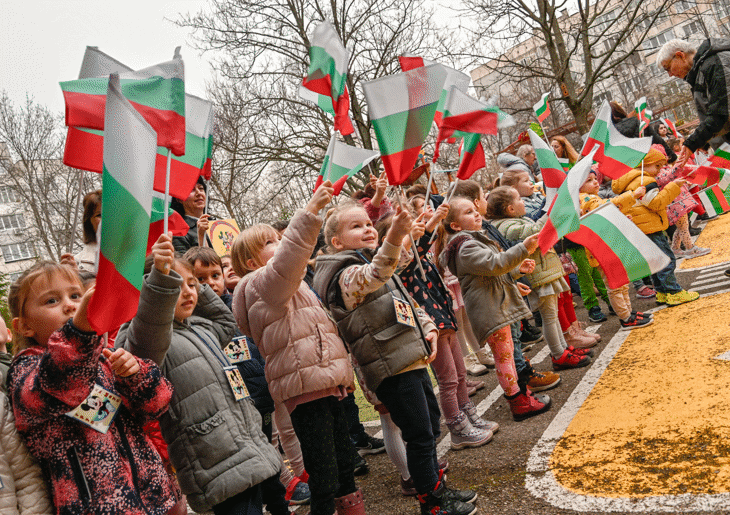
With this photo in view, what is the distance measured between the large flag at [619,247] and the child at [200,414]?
219 cm

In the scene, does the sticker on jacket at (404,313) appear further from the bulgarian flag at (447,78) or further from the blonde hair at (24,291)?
the blonde hair at (24,291)

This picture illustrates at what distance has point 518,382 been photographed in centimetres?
416

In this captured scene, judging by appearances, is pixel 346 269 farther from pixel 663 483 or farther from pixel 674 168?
pixel 674 168

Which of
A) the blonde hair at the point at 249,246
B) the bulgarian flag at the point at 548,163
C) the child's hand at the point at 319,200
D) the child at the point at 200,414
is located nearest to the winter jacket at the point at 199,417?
the child at the point at 200,414

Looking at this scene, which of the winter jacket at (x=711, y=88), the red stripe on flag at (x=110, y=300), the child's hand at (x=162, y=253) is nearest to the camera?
the red stripe on flag at (x=110, y=300)

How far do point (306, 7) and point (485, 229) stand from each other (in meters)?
13.3

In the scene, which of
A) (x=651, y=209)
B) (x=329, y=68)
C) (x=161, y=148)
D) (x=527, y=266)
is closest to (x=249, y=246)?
(x=161, y=148)

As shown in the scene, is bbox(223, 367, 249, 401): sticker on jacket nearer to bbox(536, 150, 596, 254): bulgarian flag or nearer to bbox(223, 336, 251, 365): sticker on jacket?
bbox(223, 336, 251, 365): sticker on jacket

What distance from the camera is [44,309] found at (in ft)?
6.88

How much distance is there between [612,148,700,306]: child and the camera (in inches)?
219

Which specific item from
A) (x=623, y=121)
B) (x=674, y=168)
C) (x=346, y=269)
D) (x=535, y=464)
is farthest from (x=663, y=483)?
(x=623, y=121)

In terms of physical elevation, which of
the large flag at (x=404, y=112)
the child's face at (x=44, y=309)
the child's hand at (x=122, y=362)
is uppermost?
the large flag at (x=404, y=112)

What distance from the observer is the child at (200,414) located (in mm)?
2195

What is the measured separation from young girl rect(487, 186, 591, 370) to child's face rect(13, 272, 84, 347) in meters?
3.65
